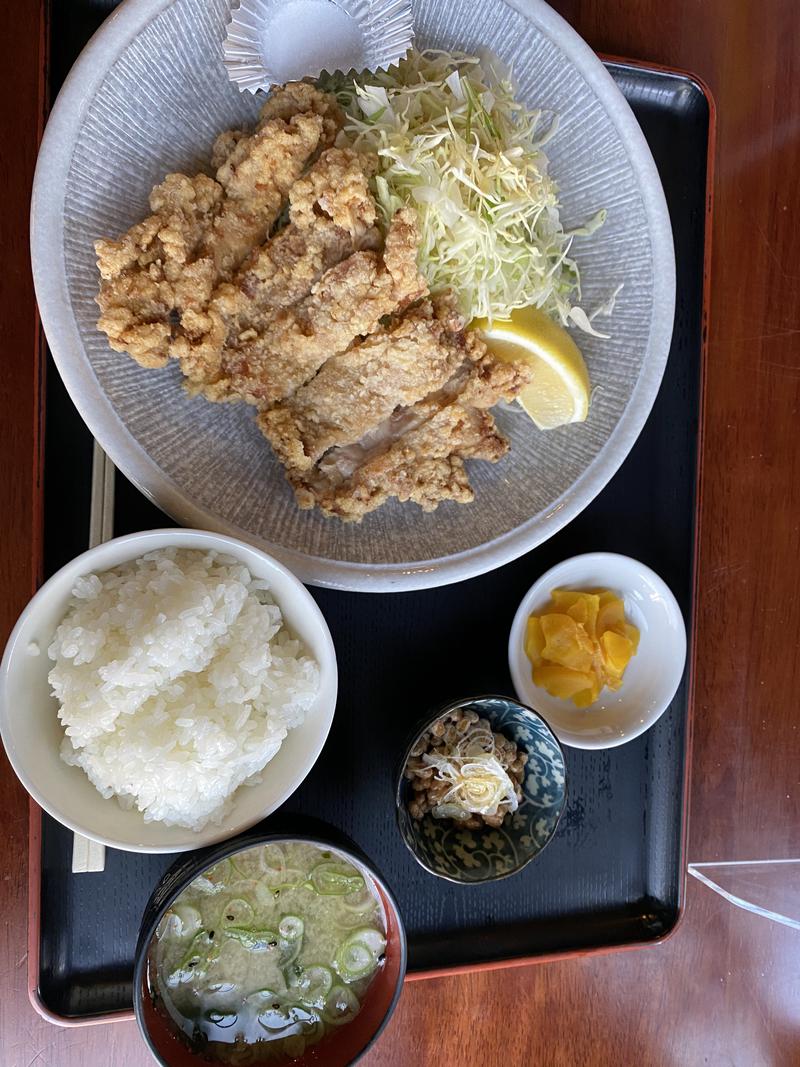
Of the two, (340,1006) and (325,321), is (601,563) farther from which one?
(340,1006)

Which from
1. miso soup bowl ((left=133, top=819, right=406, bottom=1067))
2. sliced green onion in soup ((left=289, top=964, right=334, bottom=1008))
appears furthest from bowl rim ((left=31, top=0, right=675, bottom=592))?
sliced green onion in soup ((left=289, top=964, right=334, bottom=1008))

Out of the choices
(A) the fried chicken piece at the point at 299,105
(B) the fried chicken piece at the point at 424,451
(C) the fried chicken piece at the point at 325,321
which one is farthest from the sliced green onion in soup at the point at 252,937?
(A) the fried chicken piece at the point at 299,105

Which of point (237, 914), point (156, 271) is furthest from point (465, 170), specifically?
point (237, 914)

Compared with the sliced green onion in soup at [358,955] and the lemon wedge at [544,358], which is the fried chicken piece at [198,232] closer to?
the lemon wedge at [544,358]

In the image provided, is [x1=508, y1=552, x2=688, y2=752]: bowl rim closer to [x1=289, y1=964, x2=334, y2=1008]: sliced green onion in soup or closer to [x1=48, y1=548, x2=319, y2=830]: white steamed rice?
[x1=48, y1=548, x2=319, y2=830]: white steamed rice

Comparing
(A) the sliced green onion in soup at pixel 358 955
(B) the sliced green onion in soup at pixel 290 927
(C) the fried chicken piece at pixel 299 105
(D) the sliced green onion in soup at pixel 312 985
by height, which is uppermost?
(C) the fried chicken piece at pixel 299 105

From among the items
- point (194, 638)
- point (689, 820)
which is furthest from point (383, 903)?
point (689, 820)
